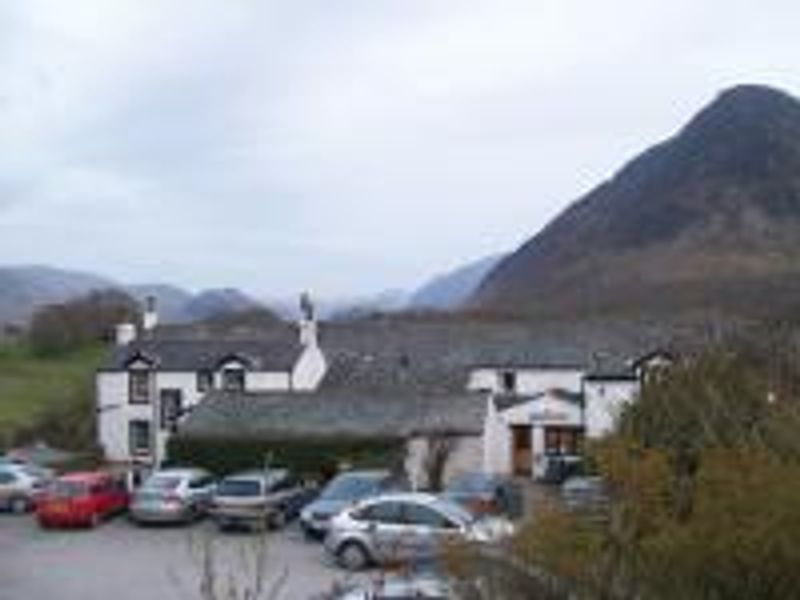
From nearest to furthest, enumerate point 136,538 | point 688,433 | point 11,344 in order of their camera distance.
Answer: point 688,433 → point 136,538 → point 11,344

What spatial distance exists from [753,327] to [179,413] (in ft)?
61.2

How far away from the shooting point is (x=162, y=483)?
140 feet

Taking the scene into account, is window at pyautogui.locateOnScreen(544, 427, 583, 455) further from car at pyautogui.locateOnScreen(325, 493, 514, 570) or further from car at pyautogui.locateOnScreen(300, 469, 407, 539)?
car at pyautogui.locateOnScreen(325, 493, 514, 570)

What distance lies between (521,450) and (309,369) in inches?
315

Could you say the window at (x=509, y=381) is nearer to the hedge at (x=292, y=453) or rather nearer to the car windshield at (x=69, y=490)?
the hedge at (x=292, y=453)

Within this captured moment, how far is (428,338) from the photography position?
60.6 m

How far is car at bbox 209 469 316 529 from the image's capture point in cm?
4022

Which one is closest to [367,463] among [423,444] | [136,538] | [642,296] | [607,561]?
[423,444]

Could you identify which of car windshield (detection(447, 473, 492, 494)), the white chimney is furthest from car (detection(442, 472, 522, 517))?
the white chimney

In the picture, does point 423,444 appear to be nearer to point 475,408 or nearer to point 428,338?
point 475,408

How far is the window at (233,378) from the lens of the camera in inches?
2183

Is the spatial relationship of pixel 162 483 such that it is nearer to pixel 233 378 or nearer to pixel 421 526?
pixel 421 526

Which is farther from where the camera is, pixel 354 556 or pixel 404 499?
pixel 354 556

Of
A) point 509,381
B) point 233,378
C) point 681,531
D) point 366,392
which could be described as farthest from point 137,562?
point 681,531
